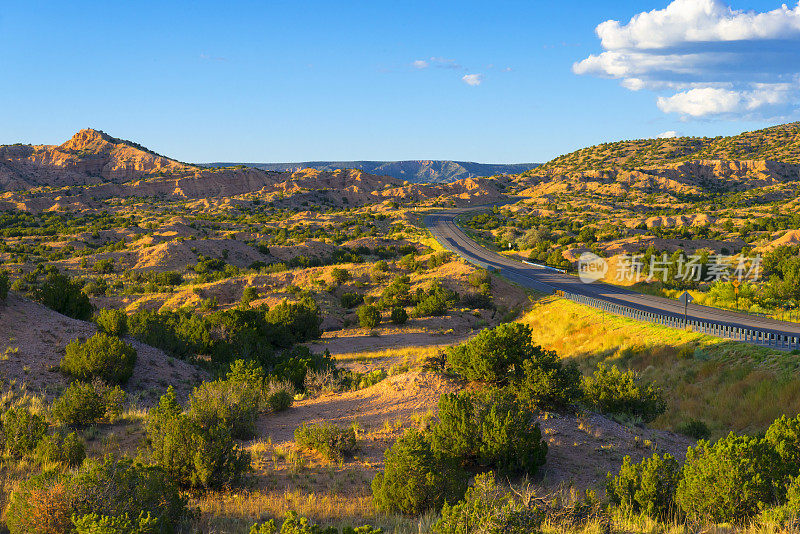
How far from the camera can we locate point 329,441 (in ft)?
38.7

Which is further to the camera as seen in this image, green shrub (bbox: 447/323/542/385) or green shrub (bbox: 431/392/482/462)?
green shrub (bbox: 447/323/542/385)

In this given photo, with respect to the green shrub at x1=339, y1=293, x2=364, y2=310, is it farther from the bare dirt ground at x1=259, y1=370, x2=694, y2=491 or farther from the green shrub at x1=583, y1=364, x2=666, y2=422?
the green shrub at x1=583, y1=364, x2=666, y2=422

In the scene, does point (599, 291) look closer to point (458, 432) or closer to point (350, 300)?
point (350, 300)

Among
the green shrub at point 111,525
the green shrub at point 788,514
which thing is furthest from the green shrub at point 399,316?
the green shrub at point 111,525

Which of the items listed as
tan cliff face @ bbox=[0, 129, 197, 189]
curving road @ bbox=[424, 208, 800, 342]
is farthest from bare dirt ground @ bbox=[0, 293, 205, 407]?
tan cliff face @ bbox=[0, 129, 197, 189]

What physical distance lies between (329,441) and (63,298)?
18078 mm

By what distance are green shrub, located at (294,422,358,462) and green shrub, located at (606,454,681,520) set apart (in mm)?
5573

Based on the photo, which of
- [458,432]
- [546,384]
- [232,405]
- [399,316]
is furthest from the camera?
[399,316]

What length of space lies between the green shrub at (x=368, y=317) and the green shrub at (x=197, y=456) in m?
26.0

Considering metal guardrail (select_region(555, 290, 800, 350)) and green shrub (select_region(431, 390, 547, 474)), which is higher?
metal guardrail (select_region(555, 290, 800, 350))

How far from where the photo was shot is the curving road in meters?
28.3

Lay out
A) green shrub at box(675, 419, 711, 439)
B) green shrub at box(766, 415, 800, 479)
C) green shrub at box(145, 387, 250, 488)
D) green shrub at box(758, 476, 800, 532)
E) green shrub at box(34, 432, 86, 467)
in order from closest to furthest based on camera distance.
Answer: green shrub at box(758, 476, 800, 532) → green shrub at box(145, 387, 250, 488) → green shrub at box(766, 415, 800, 479) → green shrub at box(34, 432, 86, 467) → green shrub at box(675, 419, 711, 439)

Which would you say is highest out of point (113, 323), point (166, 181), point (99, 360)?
point (166, 181)

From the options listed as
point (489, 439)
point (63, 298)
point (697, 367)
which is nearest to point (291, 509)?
point (489, 439)
